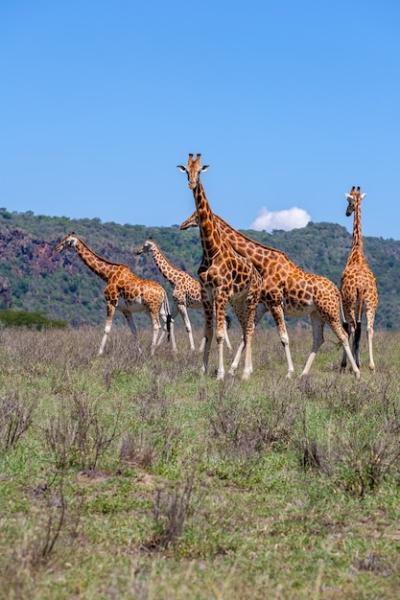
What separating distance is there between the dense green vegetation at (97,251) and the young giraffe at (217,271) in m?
33.0

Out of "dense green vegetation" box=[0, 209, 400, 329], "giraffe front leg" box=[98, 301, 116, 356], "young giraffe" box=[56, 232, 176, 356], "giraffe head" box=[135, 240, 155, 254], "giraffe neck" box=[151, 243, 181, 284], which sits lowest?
"giraffe front leg" box=[98, 301, 116, 356]

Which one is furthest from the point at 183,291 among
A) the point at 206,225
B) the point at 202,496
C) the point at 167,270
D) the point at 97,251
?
the point at 97,251

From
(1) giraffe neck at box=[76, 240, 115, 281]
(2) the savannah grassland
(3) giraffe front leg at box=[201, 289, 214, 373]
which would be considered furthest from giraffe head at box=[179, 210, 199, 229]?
(2) the savannah grassland

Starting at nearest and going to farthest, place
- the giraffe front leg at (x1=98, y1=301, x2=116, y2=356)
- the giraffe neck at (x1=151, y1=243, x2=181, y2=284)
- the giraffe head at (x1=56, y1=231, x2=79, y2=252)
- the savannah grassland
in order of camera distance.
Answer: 1. the savannah grassland
2. the giraffe front leg at (x1=98, y1=301, x2=116, y2=356)
3. the giraffe head at (x1=56, y1=231, x2=79, y2=252)
4. the giraffe neck at (x1=151, y1=243, x2=181, y2=284)

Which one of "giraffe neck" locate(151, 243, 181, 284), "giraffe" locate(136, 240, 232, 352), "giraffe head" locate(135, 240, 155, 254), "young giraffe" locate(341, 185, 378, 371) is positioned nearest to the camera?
"young giraffe" locate(341, 185, 378, 371)

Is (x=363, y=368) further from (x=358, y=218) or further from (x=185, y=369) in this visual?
(x=185, y=369)

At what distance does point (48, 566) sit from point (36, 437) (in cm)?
294

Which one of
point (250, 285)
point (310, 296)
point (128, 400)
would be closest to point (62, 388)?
point (128, 400)

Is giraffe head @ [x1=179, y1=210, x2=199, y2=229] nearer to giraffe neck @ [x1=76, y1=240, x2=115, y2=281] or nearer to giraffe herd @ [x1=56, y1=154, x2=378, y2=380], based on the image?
giraffe herd @ [x1=56, y1=154, x2=378, y2=380]

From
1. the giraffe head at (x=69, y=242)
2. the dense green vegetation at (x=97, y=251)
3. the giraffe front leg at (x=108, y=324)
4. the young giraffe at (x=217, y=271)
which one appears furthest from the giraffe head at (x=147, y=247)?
the dense green vegetation at (x=97, y=251)

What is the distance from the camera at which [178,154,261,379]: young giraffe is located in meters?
11.9

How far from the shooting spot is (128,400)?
32.5ft

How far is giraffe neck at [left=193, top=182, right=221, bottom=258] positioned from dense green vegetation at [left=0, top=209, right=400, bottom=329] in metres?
33.1

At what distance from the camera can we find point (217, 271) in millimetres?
11969
